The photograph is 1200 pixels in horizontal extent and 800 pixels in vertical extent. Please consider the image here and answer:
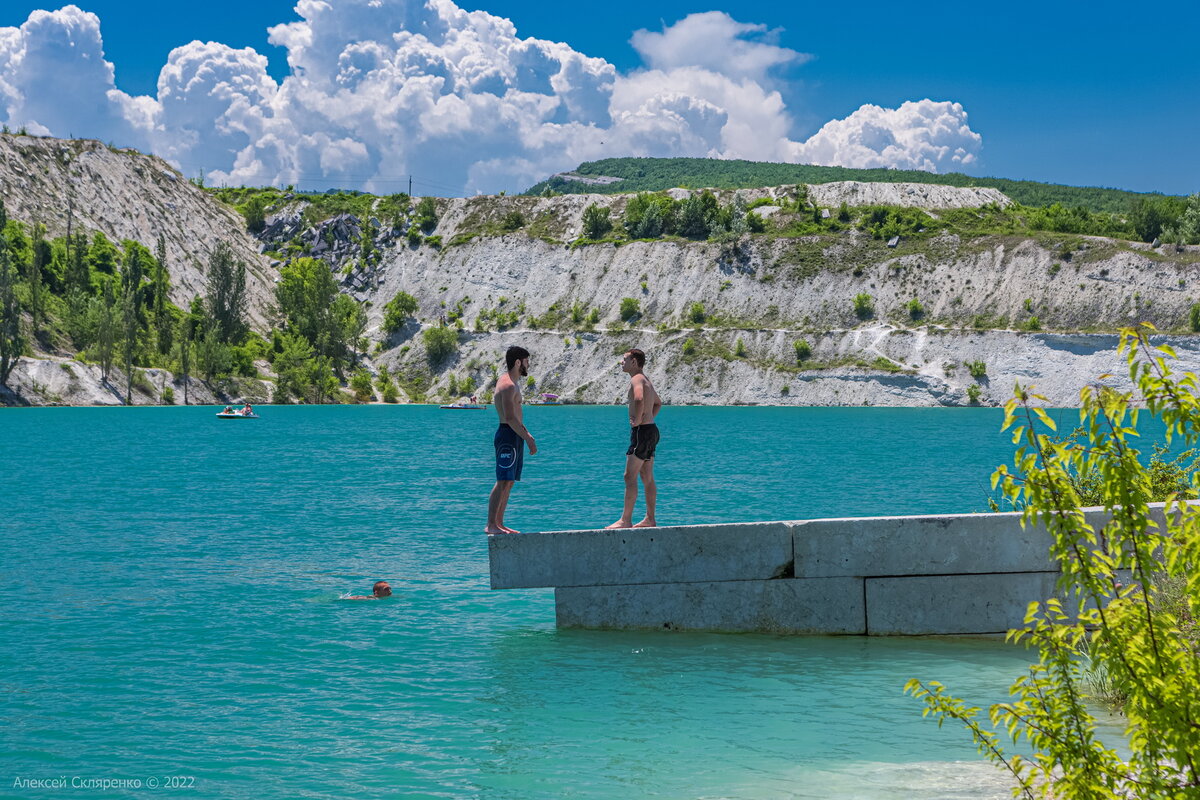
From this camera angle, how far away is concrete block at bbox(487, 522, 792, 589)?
46.4 feet

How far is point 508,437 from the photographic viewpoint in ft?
48.1

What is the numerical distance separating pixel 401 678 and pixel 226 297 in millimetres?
128596

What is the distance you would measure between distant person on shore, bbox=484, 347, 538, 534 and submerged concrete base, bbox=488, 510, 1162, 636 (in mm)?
543

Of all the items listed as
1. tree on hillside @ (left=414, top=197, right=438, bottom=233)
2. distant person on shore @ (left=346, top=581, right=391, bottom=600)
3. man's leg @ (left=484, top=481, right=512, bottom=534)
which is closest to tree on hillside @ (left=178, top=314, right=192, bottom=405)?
tree on hillside @ (left=414, top=197, right=438, bottom=233)

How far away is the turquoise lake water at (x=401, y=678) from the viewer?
1026 cm

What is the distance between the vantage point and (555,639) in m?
15.2

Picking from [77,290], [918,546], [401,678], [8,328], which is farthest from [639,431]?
[77,290]

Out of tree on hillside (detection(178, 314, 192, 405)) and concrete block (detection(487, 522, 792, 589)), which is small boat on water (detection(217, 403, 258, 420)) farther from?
concrete block (detection(487, 522, 792, 589))

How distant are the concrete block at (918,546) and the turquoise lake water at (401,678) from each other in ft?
3.37

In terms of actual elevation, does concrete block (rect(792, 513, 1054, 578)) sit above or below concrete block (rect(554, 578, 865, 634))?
above

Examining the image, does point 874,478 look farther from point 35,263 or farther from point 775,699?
point 35,263

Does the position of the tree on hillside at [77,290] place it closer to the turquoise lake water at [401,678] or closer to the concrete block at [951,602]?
the turquoise lake water at [401,678]

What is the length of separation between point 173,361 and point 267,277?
128 ft

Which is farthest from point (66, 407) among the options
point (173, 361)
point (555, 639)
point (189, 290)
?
point (555, 639)
